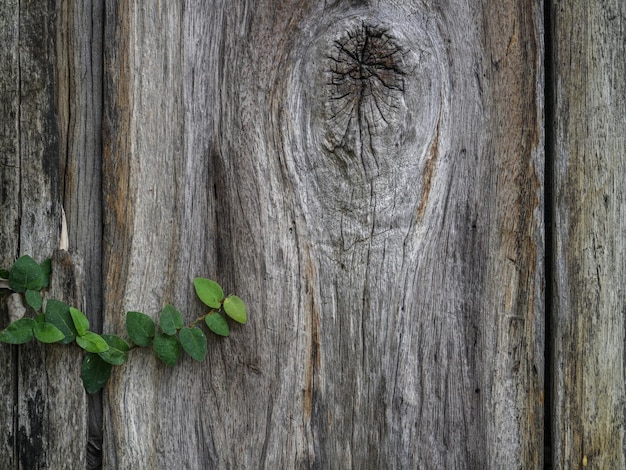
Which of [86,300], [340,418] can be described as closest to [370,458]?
[340,418]

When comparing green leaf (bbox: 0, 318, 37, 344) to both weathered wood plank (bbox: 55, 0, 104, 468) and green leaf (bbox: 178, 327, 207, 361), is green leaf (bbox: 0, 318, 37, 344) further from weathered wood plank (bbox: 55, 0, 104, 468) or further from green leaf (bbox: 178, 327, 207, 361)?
green leaf (bbox: 178, 327, 207, 361)

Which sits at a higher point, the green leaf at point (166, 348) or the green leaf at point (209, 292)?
the green leaf at point (209, 292)

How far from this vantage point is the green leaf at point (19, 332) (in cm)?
97

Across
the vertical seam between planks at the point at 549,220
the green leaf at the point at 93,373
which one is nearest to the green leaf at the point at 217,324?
the green leaf at the point at 93,373

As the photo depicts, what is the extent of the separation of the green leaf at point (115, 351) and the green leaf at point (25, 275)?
0.53 ft

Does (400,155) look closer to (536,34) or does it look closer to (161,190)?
(536,34)

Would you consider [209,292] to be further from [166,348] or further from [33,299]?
[33,299]

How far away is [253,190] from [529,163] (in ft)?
1.78

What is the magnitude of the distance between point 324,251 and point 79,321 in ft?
1.56

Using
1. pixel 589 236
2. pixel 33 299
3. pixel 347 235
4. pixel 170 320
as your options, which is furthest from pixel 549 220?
pixel 33 299

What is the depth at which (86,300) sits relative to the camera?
3.48 ft

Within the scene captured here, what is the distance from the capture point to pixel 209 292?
1.04 metres

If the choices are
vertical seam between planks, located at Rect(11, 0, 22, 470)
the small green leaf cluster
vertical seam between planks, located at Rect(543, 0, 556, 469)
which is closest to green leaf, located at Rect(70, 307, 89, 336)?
the small green leaf cluster

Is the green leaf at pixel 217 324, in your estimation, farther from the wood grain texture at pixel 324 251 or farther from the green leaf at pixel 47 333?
the green leaf at pixel 47 333
